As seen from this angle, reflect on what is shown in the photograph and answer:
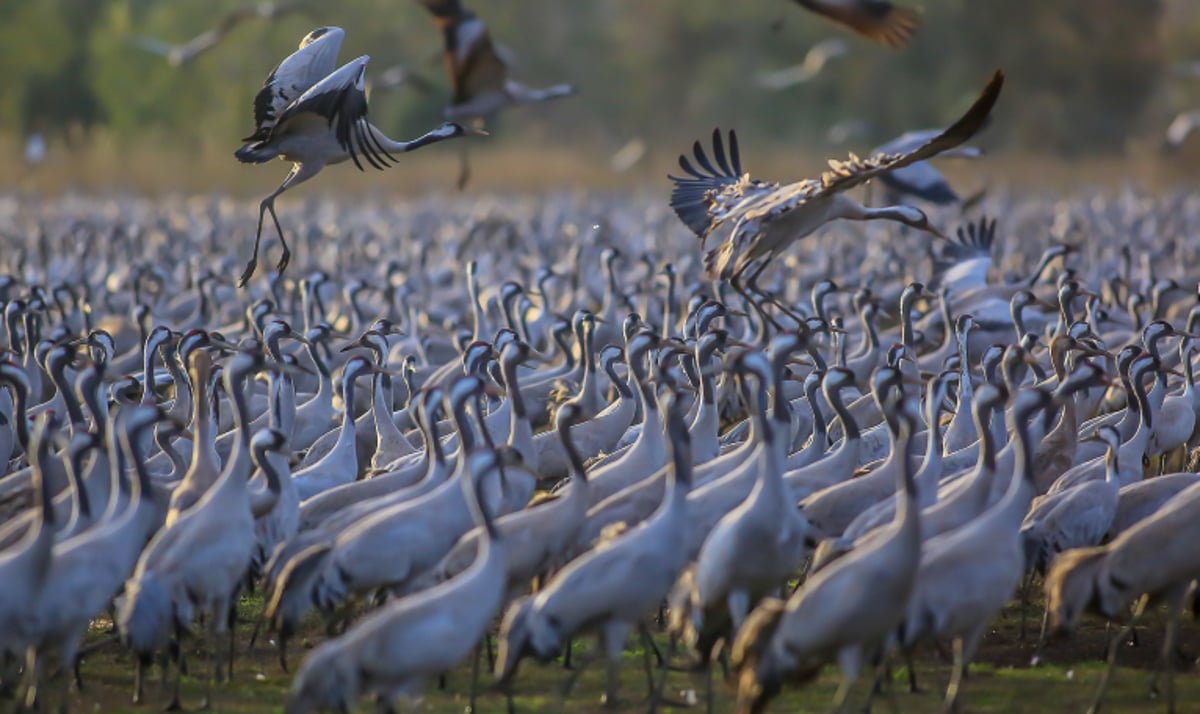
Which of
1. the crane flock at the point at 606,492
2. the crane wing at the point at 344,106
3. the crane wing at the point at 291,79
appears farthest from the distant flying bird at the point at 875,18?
the crane wing at the point at 344,106

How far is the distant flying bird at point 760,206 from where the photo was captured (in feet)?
31.3

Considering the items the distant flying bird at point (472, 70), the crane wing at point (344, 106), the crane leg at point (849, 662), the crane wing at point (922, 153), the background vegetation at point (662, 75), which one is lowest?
the crane leg at point (849, 662)

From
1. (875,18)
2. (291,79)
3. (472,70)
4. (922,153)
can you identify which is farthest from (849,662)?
(472,70)

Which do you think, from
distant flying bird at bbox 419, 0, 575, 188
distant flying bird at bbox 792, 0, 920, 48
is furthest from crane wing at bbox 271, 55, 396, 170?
distant flying bird at bbox 419, 0, 575, 188

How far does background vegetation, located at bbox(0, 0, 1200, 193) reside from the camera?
43.0m

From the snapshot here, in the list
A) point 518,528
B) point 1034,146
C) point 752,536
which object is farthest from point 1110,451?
point 1034,146

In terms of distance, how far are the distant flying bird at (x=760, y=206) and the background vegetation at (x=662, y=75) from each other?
27.1m

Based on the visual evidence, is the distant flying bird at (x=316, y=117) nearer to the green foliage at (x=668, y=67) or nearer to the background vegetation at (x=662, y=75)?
the background vegetation at (x=662, y=75)

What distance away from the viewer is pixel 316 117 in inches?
430

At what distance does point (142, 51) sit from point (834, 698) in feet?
135

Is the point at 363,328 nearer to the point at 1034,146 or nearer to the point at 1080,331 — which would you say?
the point at 1080,331

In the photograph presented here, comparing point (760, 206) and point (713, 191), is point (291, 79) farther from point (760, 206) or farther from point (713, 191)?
point (760, 206)

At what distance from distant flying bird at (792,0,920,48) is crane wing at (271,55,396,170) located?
3.92 m

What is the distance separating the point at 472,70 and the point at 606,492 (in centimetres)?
886
